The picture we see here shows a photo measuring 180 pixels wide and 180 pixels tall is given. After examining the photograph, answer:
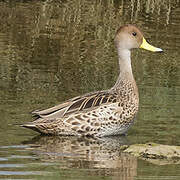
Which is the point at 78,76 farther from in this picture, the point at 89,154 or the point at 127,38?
the point at 89,154

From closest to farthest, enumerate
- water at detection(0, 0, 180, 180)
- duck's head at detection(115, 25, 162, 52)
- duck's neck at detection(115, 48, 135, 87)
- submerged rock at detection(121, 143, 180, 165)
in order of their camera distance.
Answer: water at detection(0, 0, 180, 180) < submerged rock at detection(121, 143, 180, 165) < duck's neck at detection(115, 48, 135, 87) < duck's head at detection(115, 25, 162, 52)

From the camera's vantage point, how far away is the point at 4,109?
1206 centimetres

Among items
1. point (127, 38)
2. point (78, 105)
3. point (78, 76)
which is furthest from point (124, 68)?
point (78, 76)

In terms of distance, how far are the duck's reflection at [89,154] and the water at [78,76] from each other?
0.04 ft

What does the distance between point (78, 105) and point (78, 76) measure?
2619 millimetres

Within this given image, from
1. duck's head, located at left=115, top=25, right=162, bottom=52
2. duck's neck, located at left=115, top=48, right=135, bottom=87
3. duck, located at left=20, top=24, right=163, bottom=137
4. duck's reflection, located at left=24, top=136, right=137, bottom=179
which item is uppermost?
duck's head, located at left=115, top=25, right=162, bottom=52

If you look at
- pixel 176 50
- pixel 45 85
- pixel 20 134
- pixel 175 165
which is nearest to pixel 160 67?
pixel 176 50

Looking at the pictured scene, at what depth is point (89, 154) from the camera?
1040 centimetres

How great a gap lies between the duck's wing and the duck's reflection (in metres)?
0.32

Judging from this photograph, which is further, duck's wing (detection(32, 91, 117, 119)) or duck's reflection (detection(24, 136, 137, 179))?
duck's wing (detection(32, 91, 117, 119))

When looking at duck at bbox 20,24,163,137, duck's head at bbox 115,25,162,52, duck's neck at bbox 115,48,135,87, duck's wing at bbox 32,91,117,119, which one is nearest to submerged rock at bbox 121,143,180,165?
duck at bbox 20,24,163,137

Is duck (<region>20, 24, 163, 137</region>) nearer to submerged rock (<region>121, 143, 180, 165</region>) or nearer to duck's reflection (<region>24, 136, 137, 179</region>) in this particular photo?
duck's reflection (<region>24, 136, 137, 179</region>)

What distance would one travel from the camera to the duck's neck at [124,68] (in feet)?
40.1

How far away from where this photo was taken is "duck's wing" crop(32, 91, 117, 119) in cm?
1165
